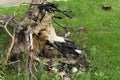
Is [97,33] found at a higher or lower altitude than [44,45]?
lower

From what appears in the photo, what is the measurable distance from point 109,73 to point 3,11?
359 centimetres

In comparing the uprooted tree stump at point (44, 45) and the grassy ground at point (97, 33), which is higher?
the uprooted tree stump at point (44, 45)

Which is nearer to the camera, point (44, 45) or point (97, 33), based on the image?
point (44, 45)

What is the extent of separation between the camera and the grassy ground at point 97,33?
5957 mm

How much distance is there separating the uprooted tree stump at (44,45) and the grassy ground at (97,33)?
0.28 m

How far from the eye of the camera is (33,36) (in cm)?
598

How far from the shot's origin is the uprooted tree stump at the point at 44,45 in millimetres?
5777

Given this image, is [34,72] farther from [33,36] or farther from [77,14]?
[77,14]

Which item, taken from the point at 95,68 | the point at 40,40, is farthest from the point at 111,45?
the point at 40,40

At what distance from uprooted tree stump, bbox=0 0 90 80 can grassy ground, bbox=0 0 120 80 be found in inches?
11.2

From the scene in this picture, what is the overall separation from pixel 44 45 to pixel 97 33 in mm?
1533

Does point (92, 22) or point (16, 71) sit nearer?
point (16, 71)

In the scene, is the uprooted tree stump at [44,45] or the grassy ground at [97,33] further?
the grassy ground at [97,33]

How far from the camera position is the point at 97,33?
24.0ft
